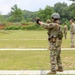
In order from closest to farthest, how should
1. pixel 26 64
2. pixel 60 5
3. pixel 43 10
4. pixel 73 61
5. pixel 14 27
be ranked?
1. pixel 26 64
2. pixel 73 61
3. pixel 14 27
4. pixel 43 10
5. pixel 60 5

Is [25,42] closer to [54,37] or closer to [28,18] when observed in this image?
[54,37]

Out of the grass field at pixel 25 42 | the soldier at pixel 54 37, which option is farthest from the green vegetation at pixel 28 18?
the soldier at pixel 54 37

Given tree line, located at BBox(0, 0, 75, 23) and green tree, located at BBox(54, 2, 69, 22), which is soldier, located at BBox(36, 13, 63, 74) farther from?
green tree, located at BBox(54, 2, 69, 22)

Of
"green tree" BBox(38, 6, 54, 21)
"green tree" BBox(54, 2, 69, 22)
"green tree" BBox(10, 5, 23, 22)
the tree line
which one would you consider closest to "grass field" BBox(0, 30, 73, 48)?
the tree line

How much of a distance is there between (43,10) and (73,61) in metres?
81.3

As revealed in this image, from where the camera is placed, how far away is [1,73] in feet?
32.7

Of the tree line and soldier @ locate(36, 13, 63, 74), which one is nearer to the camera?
soldier @ locate(36, 13, 63, 74)

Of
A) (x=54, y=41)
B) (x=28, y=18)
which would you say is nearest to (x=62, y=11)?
(x=28, y=18)

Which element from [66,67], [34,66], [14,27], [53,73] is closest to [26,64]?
[34,66]

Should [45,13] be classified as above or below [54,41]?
below

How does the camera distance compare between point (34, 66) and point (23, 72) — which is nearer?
point (23, 72)

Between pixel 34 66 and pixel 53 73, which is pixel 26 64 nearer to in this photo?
pixel 34 66

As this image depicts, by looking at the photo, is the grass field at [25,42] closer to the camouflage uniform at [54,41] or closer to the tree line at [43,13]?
the camouflage uniform at [54,41]

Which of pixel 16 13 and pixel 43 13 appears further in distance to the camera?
pixel 16 13
